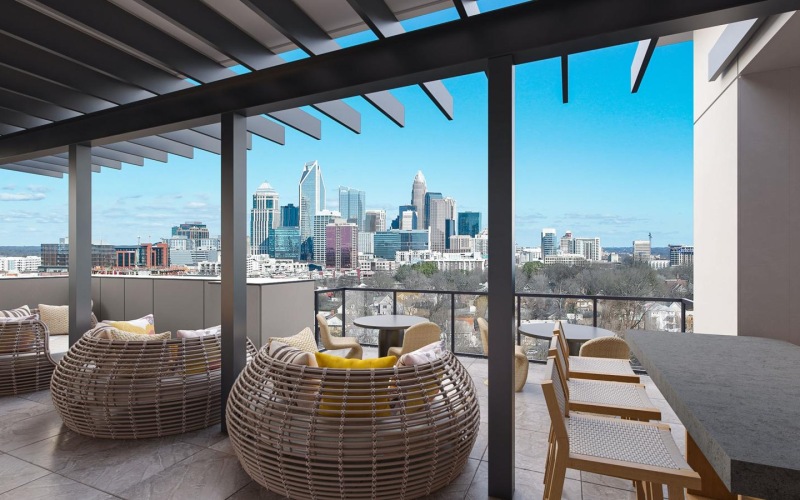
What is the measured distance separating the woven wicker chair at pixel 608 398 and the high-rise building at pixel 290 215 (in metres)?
11.4

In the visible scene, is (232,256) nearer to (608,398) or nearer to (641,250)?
(608,398)

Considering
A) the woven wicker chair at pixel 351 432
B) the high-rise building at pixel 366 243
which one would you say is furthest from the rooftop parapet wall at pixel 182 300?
the high-rise building at pixel 366 243

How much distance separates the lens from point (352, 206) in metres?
15.0

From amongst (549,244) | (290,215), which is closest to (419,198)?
(290,215)

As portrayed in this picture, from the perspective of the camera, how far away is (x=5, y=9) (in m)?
2.50

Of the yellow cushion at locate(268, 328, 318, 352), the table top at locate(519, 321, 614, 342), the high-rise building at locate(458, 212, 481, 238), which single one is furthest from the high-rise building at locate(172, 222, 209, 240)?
the table top at locate(519, 321, 614, 342)

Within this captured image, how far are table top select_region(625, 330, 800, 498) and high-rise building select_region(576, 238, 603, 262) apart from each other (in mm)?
7997

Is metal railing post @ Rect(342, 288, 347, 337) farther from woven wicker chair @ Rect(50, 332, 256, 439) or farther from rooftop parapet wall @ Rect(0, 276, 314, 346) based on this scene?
woven wicker chair @ Rect(50, 332, 256, 439)

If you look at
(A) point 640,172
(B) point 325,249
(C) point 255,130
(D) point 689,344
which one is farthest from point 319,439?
(A) point 640,172

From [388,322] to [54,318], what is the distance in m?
4.40

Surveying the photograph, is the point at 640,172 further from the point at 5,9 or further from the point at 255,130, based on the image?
the point at 5,9

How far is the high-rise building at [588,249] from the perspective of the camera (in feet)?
33.0

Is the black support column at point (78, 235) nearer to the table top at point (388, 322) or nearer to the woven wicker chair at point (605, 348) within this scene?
the table top at point (388, 322)

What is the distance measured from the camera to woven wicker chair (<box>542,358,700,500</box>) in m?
1.54
